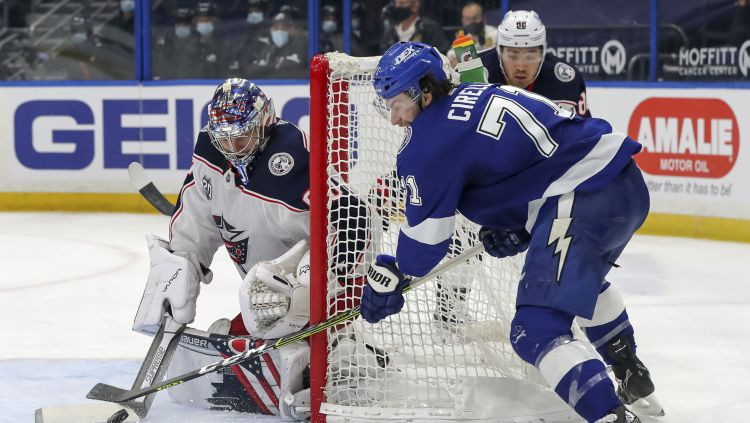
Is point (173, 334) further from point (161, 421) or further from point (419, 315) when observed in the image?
point (419, 315)

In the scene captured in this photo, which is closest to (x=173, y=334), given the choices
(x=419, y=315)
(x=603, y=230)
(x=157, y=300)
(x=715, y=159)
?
(x=157, y=300)

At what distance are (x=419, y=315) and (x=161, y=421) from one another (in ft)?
2.36

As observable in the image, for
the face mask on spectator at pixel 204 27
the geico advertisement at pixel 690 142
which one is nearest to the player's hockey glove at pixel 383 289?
the geico advertisement at pixel 690 142

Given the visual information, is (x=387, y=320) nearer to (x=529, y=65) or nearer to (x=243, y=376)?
(x=243, y=376)

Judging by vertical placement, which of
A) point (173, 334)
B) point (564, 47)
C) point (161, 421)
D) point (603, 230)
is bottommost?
point (161, 421)

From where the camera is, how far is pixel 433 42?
716cm

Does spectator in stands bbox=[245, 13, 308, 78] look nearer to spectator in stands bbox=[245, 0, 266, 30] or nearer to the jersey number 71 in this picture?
spectator in stands bbox=[245, 0, 266, 30]

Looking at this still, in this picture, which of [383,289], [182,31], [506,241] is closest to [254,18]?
[182,31]

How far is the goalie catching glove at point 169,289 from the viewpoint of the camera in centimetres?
325

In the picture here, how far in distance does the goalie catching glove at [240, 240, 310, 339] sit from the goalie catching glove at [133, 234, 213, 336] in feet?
0.55

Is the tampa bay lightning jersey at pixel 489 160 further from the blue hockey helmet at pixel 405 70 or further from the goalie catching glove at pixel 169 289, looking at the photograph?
the goalie catching glove at pixel 169 289

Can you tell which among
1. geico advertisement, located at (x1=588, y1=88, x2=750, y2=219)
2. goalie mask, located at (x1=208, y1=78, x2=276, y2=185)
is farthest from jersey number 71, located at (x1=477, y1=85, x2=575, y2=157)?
geico advertisement, located at (x1=588, y1=88, x2=750, y2=219)

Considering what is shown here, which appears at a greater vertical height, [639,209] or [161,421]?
[639,209]

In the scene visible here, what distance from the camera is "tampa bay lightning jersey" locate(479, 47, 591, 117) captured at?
405cm
